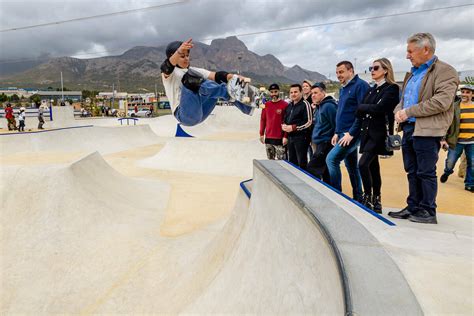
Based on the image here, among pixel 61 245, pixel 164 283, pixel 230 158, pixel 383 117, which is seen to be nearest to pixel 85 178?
pixel 61 245

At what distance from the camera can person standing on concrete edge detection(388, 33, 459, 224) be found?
2.46 m

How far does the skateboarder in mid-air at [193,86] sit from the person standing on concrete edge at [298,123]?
0.75m

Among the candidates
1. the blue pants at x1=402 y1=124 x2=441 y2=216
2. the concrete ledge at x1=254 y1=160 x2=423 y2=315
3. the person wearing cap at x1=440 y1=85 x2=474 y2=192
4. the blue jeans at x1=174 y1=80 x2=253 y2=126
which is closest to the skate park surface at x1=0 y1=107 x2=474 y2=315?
the concrete ledge at x1=254 y1=160 x2=423 y2=315

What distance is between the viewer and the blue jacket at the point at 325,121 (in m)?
3.94

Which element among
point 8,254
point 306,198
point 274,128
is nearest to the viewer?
point 306,198

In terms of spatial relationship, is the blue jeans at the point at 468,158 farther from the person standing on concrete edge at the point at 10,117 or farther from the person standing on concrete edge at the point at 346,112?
the person standing on concrete edge at the point at 10,117

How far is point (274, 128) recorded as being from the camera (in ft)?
16.4

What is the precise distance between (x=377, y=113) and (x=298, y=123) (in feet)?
4.70

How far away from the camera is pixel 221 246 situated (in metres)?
3.53

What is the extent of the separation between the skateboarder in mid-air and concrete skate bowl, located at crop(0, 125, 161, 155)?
936 cm

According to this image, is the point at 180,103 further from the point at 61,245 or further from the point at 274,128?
the point at 61,245

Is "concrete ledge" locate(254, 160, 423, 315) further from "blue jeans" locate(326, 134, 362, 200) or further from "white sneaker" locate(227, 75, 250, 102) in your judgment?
"white sneaker" locate(227, 75, 250, 102)

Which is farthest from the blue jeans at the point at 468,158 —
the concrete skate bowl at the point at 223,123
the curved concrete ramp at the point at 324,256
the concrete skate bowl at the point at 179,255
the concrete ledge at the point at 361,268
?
the concrete skate bowl at the point at 223,123

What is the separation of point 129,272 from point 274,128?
3028 mm
